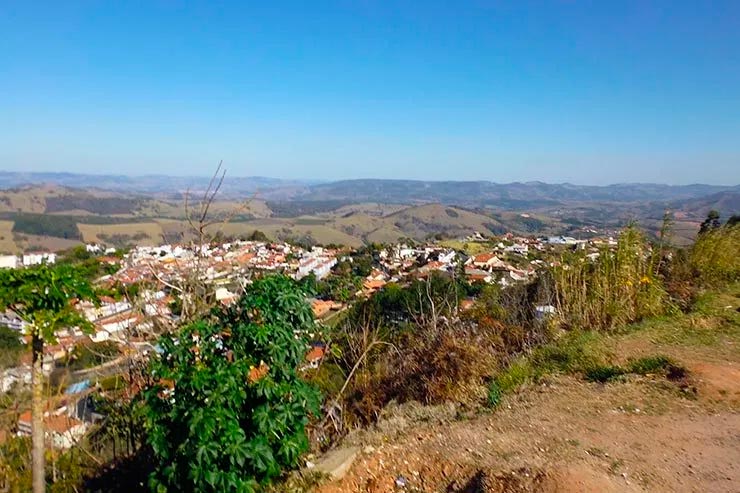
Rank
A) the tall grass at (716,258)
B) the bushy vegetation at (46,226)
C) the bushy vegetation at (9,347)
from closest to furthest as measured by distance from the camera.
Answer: the bushy vegetation at (9,347) → the tall grass at (716,258) → the bushy vegetation at (46,226)

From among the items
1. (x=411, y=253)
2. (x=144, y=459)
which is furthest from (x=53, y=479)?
(x=411, y=253)

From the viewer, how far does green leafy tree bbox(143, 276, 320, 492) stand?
2.55m

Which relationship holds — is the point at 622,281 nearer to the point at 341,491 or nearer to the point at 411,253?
the point at 341,491

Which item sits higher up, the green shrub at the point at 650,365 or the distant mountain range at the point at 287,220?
the green shrub at the point at 650,365

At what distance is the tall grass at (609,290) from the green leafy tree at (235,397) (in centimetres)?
420

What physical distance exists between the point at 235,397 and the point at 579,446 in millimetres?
2415

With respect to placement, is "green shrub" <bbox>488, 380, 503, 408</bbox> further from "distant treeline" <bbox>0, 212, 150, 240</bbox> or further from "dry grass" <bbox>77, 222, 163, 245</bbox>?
Result: "distant treeline" <bbox>0, 212, 150, 240</bbox>

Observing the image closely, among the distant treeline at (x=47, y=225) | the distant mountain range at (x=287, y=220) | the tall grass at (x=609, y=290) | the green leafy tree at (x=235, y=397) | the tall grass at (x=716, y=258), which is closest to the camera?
the green leafy tree at (x=235, y=397)

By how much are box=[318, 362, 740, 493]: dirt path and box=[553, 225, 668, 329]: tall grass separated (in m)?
1.67

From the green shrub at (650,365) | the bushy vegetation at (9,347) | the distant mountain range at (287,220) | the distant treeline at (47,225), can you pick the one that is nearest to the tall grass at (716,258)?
the green shrub at (650,365)

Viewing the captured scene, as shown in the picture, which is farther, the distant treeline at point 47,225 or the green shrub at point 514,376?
the distant treeline at point 47,225

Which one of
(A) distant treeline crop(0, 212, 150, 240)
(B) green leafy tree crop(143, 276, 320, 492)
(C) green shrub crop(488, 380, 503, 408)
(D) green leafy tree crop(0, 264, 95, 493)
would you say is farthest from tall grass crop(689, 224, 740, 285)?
(A) distant treeline crop(0, 212, 150, 240)

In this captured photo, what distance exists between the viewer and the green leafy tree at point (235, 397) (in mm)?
2555

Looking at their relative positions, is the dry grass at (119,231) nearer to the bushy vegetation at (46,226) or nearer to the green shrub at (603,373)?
the bushy vegetation at (46,226)
